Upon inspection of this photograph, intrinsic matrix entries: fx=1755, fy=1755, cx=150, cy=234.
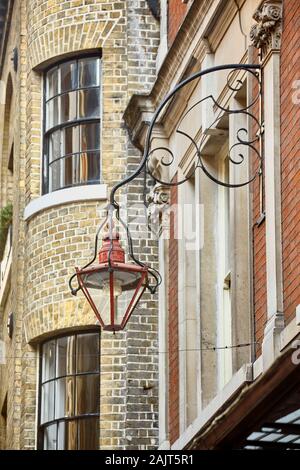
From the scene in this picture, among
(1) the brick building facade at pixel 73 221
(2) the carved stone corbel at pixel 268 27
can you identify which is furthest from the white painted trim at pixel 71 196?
(2) the carved stone corbel at pixel 268 27

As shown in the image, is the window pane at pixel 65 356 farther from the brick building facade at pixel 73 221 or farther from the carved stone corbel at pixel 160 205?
the carved stone corbel at pixel 160 205

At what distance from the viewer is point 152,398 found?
21734 mm

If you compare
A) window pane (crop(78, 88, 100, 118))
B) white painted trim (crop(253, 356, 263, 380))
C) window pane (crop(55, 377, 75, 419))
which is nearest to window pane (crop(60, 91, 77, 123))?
window pane (crop(78, 88, 100, 118))

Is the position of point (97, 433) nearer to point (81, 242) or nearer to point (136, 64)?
point (81, 242)

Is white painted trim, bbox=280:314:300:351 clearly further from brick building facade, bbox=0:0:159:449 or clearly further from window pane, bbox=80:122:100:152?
window pane, bbox=80:122:100:152

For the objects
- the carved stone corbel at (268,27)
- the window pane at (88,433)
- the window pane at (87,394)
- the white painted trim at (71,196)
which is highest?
the white painted trim at (71,196)

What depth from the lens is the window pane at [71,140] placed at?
75.9ft

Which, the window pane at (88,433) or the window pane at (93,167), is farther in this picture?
the window pane at (93,167)

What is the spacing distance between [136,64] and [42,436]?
16.4 ft

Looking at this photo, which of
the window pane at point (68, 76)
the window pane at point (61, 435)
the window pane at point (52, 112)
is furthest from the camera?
the window pane at point (52, 112)

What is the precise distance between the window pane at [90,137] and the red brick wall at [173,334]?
2066 millimetres

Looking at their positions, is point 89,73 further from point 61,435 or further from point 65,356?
point 61,435

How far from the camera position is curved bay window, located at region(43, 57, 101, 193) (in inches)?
904
